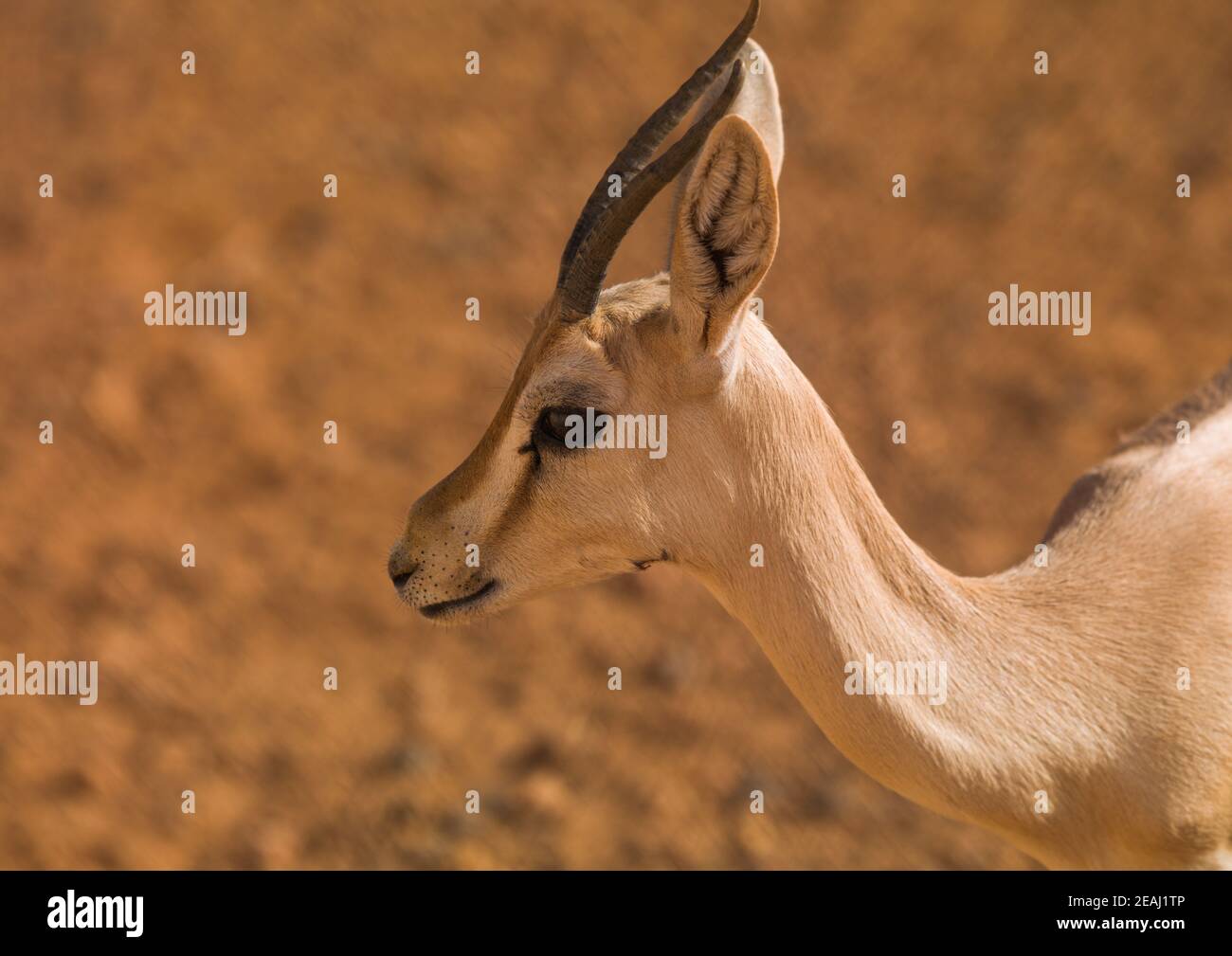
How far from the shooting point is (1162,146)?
1453cm

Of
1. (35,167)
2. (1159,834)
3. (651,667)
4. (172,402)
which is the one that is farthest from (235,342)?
(1159,834)

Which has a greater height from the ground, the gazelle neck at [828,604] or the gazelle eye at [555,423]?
the gazelle eye at [555,423]

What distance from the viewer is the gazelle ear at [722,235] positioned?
3.84 meters

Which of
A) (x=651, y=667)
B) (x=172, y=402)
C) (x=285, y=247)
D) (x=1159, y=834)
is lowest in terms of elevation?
(x=1159, y=834)

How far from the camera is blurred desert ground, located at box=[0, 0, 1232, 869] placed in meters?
10.1

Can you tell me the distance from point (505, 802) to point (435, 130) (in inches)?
295

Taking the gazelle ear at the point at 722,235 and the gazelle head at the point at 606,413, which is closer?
the gazelle ear at the point at 722,235

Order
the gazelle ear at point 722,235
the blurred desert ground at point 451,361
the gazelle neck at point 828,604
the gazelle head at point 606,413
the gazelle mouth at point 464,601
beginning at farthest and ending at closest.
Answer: the blurred desert ground at point 451,361
the gazelle mouth at point 464,601
the gazelle neck at point 828,604
the gazelle head at point 606,413
the gazelle ear at point 722,235

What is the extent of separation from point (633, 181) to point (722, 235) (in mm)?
366

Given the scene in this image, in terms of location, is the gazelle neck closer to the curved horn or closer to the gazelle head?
the gazelle head

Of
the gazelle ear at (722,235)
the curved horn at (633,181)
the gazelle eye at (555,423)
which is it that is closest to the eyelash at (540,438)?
the gazelle eye at (555,423)

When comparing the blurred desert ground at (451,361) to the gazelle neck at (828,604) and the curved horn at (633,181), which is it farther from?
the curved horn at (633,181)

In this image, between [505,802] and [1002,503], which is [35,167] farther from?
[1002,503]

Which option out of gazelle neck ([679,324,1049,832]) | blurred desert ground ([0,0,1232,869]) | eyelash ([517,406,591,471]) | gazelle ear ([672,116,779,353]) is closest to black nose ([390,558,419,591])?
eyelash ([517,406,591,471])
